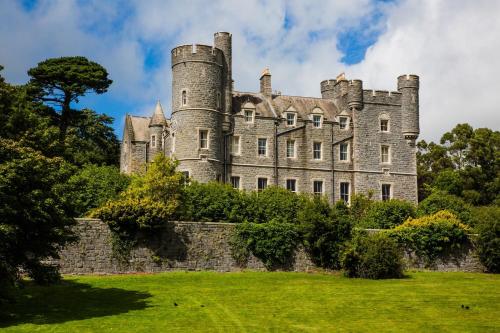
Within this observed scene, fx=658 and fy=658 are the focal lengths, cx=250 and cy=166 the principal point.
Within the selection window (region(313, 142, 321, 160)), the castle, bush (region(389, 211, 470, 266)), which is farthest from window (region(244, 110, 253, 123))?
bush (region(389, 211, 470, 266))

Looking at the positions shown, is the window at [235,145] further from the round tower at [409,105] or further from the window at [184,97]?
the round tower at [409,105]

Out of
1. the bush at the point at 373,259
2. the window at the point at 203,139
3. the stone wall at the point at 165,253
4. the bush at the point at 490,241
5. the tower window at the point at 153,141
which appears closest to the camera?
the stone wall at the point at 165,253

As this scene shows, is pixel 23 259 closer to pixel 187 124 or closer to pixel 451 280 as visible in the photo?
pixel 451 280

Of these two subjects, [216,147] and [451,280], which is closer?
[451,280]

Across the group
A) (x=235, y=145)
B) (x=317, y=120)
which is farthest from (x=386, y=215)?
(x=235, y=145)

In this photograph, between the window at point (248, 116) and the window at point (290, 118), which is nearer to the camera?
the window at point (248, 116)

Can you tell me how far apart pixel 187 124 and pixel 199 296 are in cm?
2154

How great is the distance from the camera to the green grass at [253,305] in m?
17.2

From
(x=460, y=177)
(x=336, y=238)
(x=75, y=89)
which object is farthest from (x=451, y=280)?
(x=75, y=89)

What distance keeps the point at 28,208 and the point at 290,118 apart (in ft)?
99.4

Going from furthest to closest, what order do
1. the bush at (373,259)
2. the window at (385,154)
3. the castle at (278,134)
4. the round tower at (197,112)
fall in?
the window at (385,154)
the castle at (278,134)
the round tower at (197,112)
the bush at (373,259)

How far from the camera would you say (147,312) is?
18.8 metres

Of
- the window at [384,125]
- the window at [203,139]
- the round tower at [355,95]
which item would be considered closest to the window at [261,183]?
the window at [203,139]

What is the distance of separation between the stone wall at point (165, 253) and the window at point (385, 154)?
18992 millimetres
